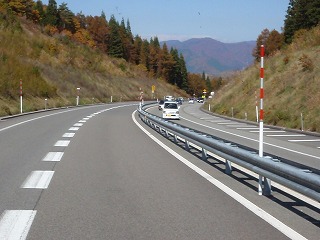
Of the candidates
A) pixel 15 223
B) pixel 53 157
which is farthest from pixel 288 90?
pixel 15 223

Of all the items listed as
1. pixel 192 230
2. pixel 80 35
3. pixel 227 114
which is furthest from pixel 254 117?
pixel 80 35

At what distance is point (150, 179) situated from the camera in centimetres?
1047

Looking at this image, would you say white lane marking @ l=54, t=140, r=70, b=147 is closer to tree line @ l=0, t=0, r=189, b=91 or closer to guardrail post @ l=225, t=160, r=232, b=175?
guardrail post @ l=225, t=160, r=232, b=175

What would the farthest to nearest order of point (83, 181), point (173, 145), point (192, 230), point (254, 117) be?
point (254, 117) < point (173, 145) < point (83, 181) < point (192, 230)

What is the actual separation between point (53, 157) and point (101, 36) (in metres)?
153

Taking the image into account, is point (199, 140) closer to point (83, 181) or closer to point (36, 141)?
point (83, 181)

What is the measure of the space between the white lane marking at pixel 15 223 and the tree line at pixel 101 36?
354 ft

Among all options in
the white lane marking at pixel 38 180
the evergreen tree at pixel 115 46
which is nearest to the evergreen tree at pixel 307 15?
the evergreen tree at pixel 115 46

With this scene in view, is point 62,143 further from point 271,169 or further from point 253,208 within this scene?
point 253,208

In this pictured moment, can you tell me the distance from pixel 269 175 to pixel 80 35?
141 m

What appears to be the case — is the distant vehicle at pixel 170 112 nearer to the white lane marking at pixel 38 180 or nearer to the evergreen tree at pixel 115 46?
the white lane marking at pixel 38 180

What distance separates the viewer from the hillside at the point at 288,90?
33.0 m

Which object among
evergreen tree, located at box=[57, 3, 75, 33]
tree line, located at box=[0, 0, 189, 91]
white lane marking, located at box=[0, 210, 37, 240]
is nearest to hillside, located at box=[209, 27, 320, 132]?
white lane marking, located at box=[0, 210, 37, 240]

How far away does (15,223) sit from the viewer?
6695 mm
